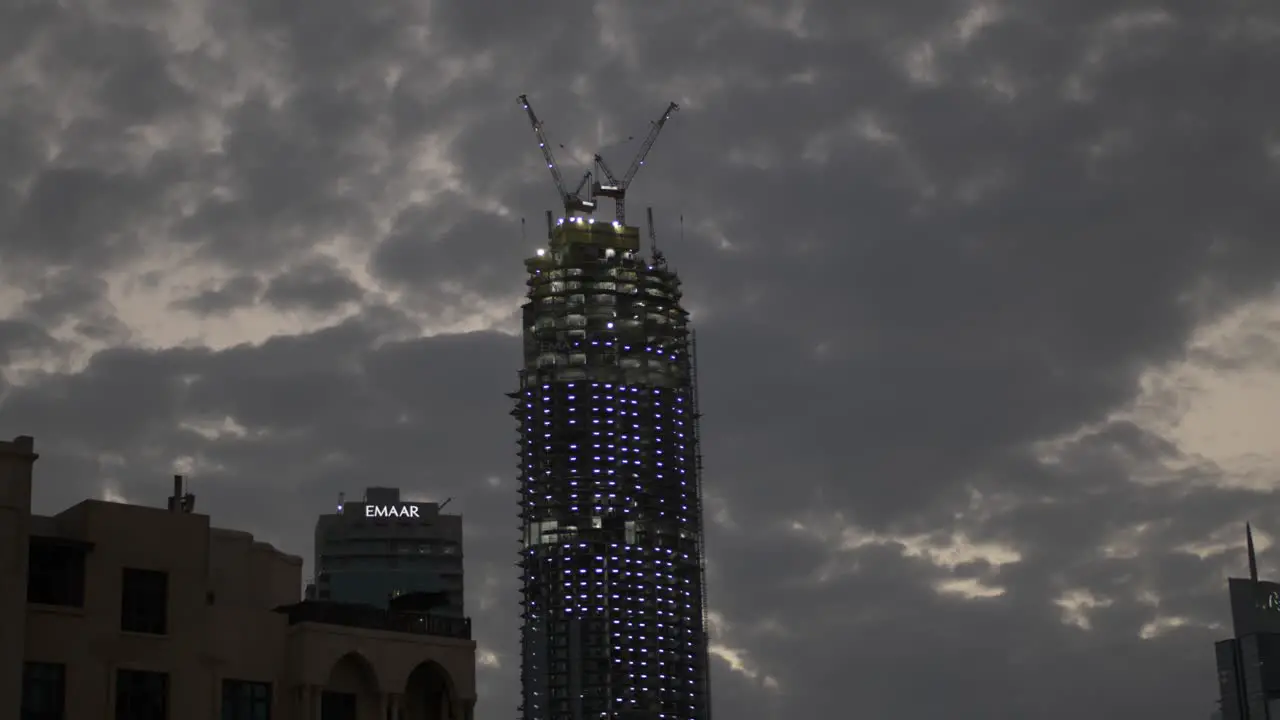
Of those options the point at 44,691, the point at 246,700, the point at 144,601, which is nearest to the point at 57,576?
the point at 144,601

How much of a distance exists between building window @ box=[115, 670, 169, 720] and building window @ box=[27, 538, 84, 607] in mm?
3921

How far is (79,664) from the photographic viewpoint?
8838 centimetres

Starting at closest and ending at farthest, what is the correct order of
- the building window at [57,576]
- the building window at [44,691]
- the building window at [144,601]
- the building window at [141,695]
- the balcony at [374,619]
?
the building window at [44,691], the building window at [57,576], the building window at [141,695], the building window at [144,601], the balcony at [374,619]

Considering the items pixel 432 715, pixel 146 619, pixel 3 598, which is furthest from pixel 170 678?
pixel 432 715

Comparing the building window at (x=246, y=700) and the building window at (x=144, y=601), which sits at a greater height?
the building window at (x=144, y=601)

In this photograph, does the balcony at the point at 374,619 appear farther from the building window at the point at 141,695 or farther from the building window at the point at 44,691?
the building window at the point at 44,691

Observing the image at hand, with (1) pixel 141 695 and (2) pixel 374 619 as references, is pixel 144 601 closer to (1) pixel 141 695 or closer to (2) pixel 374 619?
(1) pixel 141 695

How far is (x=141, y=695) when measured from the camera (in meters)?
90.2

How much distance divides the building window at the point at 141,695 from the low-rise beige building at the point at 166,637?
6cm

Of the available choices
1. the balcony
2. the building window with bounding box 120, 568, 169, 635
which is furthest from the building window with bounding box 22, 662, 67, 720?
the balcony

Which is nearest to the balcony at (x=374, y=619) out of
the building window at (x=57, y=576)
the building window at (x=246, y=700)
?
the building window at (x=246, y=700)

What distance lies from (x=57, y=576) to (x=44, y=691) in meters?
5.03

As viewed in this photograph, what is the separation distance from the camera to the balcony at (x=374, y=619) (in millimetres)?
98375

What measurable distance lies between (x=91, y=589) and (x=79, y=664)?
3272 mm
